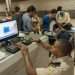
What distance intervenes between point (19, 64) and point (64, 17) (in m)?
2.18

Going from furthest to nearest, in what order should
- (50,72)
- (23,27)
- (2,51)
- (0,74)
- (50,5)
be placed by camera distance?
1. (50,5)
2. (23,27)
3. (2,51)
4. (0,74)
5. (50,72)

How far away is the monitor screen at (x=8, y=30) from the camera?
2.60 meters

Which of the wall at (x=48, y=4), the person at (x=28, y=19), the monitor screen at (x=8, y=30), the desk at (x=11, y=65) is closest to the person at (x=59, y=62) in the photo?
the desk at (x=11, y=65)

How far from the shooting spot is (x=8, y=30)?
2.72 m

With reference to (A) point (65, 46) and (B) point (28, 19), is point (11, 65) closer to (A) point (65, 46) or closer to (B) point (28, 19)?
(A) point (65, 46)

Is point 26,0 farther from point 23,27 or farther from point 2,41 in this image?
point 2,41

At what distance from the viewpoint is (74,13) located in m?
6.39

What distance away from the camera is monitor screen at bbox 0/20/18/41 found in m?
2.60

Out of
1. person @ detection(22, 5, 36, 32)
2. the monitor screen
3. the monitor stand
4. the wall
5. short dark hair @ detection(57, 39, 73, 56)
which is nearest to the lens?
short dark hair @ detection(57, 39, 73, 56)

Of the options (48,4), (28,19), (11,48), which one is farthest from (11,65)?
(48,4)

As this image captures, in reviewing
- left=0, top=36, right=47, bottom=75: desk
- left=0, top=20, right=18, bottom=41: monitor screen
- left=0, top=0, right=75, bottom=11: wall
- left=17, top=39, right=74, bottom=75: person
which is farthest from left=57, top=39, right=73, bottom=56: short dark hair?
left=0, top=0, right=75, bottom=11: wall

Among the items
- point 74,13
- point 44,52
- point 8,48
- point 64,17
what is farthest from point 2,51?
point 74,13

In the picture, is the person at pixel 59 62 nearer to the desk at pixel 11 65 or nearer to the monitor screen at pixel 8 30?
the desk at pixel 11 65

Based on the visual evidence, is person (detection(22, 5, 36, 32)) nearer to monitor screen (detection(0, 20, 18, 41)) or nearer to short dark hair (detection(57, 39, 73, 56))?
monitor screen (detection(0, 20, 18, 41))
